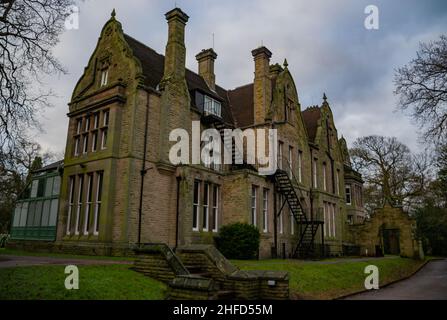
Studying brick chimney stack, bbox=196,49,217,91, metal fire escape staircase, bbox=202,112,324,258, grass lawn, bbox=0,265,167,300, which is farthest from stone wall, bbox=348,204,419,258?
grass lawn, bbox=0,265,167,300

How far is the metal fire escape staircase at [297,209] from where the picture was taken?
25359 mm

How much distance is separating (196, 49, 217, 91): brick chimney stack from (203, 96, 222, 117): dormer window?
4917 mm

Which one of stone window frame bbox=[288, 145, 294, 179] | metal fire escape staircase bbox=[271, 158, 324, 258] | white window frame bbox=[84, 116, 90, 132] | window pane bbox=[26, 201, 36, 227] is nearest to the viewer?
white window frame bbox=[84, 116, 90, 132]

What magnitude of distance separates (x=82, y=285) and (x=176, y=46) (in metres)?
17.0

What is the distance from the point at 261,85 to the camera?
27.4 meters

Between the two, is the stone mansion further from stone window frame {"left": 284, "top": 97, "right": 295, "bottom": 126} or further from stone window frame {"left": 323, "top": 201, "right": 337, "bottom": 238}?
stone window frame {"left": 323, "top": 201, "right": 337, "bottom": 238}

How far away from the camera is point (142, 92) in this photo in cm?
1980

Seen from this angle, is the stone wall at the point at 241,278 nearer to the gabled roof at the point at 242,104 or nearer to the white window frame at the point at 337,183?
the gabled roof at the point at 242,104

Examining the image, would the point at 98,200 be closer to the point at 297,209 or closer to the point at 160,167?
the point at 160,167

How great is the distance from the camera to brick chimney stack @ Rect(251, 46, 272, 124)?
2692 centimetres

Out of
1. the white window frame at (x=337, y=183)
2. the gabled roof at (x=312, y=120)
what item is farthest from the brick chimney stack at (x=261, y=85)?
the white window frame at (x=337, y=183)
